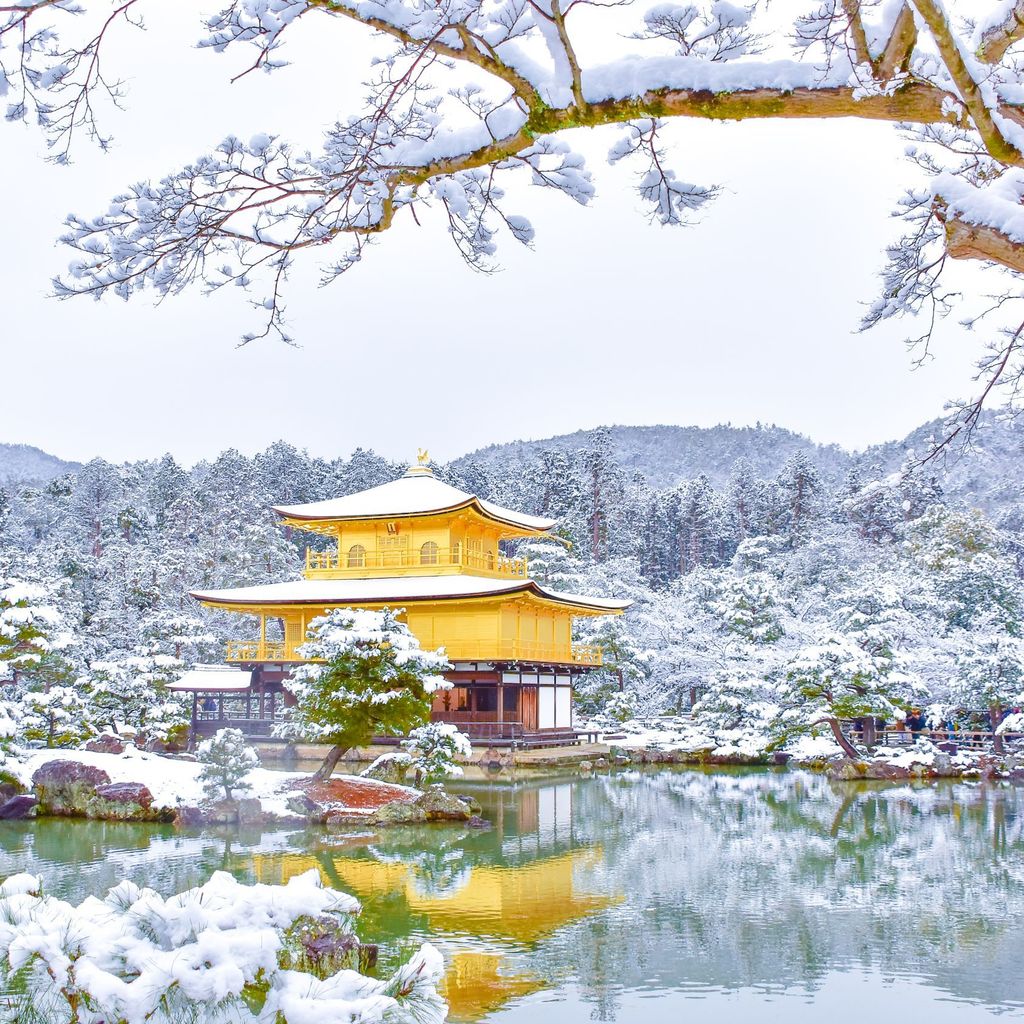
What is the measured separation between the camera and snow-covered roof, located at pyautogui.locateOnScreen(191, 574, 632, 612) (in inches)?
983

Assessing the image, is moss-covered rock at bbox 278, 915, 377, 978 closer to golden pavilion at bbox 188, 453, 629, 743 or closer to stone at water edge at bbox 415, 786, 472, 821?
stone at water edge at bbox 415, 786, 472, 821

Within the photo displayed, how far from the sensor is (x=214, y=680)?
2727 centimetres

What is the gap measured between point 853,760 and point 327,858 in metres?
14.4

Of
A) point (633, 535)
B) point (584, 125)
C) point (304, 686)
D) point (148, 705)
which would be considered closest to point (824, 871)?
point (304, 686)

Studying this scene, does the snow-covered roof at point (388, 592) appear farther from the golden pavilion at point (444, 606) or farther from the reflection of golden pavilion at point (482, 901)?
the reflection of golden pavilion at point (482, 901)

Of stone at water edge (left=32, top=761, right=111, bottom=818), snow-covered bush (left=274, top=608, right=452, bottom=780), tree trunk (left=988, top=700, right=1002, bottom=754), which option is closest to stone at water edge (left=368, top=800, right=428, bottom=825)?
snow-covered bush (left=274, top=608, right=452, bottom=780)

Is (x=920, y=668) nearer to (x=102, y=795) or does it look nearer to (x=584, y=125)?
(x=102, y=795)

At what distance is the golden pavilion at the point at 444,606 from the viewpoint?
2555 cm

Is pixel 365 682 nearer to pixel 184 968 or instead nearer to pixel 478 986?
pixel 478 986

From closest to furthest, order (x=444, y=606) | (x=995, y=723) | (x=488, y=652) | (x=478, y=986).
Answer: (x=478, y=986) < (x=995, y=723) < (x=488, y=652) < (x=444, y=606)

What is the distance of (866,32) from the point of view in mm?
3645

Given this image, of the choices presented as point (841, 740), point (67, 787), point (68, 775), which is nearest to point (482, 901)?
point (67, 787)

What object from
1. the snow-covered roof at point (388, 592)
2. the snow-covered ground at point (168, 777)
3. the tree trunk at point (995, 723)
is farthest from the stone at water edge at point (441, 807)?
the tree trunk at point (995, 723)

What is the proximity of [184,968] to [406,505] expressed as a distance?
25.2m
